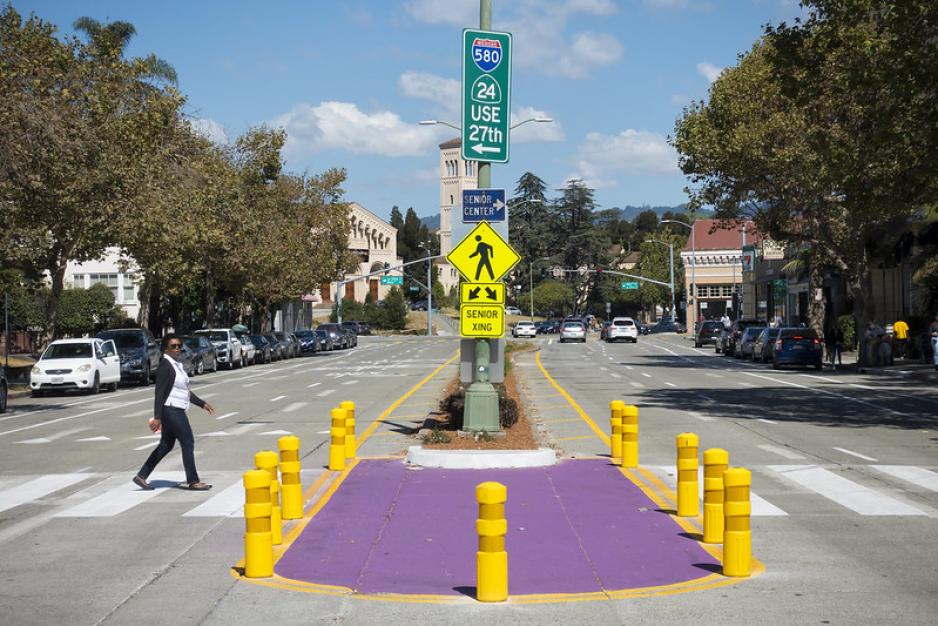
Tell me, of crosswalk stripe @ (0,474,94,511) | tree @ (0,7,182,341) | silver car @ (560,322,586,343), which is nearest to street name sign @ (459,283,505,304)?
crosswalk stripe @ (0,474,94,511)

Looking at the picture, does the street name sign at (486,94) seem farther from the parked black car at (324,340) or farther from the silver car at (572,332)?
the silver car at (572,332)

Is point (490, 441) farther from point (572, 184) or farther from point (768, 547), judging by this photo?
point (572, 184)

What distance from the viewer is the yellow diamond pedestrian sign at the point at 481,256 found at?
16078 millimetres

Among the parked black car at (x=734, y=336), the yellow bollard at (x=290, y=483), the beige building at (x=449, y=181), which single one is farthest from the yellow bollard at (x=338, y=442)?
the beige building at (x=449, y=181)

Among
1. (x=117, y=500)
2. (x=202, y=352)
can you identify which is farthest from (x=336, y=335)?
(x=117, y=500)

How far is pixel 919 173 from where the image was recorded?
22031 mm

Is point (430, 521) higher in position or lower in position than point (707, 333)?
lower

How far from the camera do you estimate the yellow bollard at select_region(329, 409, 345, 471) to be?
572 inches

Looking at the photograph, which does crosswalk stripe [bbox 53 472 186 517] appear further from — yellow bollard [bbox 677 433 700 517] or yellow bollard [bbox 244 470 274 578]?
yellow bollard [bbox 677 433 700 517]

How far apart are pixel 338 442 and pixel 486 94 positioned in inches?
219

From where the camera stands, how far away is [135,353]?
36438 millimetres

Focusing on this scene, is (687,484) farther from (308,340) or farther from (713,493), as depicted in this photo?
(308,340)

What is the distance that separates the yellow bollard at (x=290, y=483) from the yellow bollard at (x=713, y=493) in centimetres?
389

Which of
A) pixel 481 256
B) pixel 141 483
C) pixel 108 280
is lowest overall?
pixel 141 483
